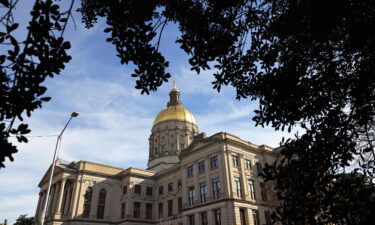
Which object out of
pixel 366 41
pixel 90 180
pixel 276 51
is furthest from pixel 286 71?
pixel 90 180

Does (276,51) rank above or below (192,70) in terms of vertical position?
above

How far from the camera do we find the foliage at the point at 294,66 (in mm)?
Result: 5891

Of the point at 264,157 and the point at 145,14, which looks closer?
the point at 145,14

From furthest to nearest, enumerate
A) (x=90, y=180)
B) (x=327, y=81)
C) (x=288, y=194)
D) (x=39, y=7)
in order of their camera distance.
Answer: (x=90, y=180) < (x=327, y=81) < (x=288, y=194) < (x=39, y=7)

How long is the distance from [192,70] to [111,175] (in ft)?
161

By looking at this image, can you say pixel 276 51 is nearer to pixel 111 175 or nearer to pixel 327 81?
pixel 327 81

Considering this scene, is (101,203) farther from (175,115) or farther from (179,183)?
(175,115)

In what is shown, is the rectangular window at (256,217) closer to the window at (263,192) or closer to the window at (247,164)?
the window at (263,192)

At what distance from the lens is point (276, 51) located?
27.1 ft

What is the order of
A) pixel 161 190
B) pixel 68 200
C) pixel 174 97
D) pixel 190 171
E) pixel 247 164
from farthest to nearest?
pixel 174 97 → pixel 161 190 → pixel 68 200 → pixel 190 171 → pixel 247 164

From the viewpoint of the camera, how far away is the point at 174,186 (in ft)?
158

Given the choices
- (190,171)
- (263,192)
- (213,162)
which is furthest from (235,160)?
(190,171)

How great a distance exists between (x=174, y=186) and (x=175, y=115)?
1983 cm

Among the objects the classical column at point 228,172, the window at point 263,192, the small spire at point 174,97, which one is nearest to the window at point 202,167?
the classical column at point 228,172
